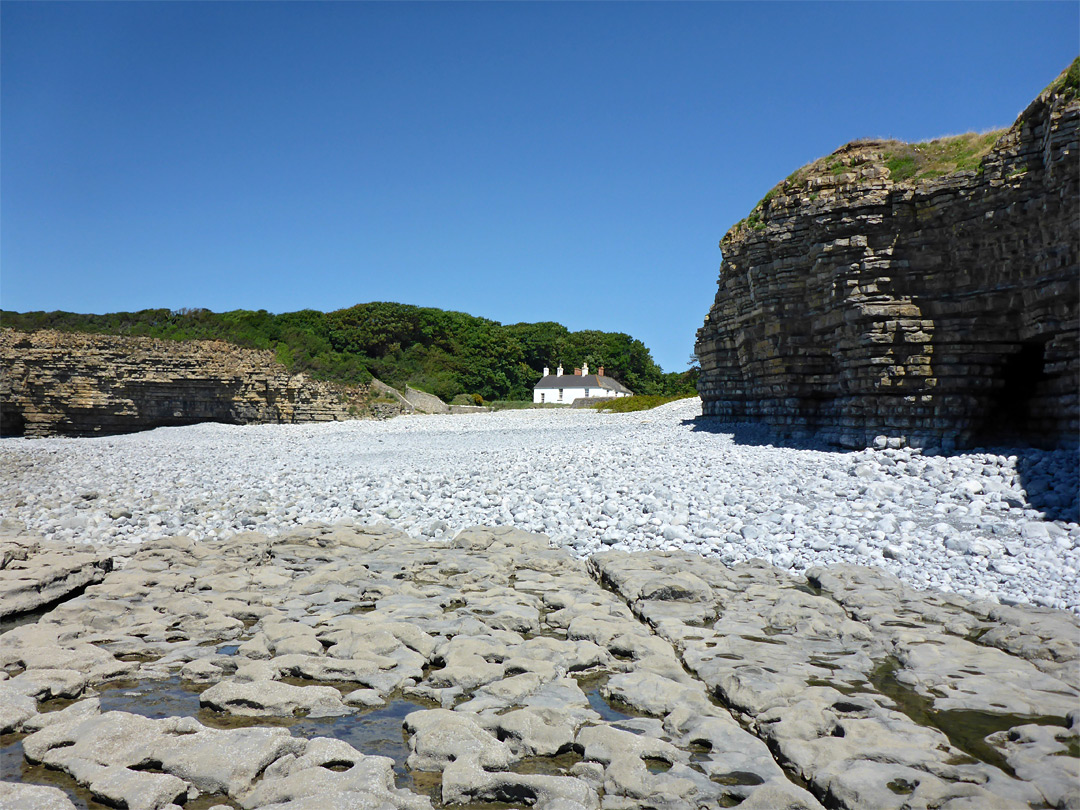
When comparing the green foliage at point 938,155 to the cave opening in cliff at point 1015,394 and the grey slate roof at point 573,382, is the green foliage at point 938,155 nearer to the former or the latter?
the cave opening in cliff at point 1015,394

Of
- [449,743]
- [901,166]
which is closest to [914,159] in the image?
[901,166]

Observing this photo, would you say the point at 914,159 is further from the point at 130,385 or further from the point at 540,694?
the point at 130,385

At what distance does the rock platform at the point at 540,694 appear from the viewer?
3139 millimetres

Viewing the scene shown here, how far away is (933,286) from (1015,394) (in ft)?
7.04

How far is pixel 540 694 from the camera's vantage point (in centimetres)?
410

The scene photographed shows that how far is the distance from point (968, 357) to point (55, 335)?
30.0 meters

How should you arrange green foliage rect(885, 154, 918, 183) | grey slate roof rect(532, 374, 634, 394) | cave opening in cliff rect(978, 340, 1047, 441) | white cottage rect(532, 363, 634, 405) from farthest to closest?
grey slate roof rect(532, 374, 634, 394) → white cottage rect(532, 363, 634, 405) → green foliage rect(885, 154, 918, 183) → cave opening in cliff rect(978, 340, 1047, 441)

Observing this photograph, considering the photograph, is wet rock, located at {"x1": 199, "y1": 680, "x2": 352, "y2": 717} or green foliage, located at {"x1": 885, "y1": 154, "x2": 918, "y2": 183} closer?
wet rock, located at {"x1": 199, "y1": 680, "x2": 352, "y2": 717}

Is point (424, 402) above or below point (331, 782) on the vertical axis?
above

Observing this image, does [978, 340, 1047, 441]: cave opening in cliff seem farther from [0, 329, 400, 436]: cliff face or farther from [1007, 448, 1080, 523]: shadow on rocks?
[0, 329, 400, 436]: cliff face

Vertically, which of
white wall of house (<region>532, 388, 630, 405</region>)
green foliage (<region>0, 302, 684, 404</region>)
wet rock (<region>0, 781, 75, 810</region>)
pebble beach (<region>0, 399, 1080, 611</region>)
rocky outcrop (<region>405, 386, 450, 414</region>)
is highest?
green foliage (<region>0, 302, 684, 404</region>)

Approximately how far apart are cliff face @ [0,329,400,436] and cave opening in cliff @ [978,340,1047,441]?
23939mm

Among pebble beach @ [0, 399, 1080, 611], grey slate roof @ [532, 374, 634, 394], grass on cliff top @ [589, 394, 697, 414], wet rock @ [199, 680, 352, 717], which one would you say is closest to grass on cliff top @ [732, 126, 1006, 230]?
pebble beach @ [0, 399, 1080, 611]

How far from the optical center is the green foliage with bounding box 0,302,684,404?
2877 centimetres
